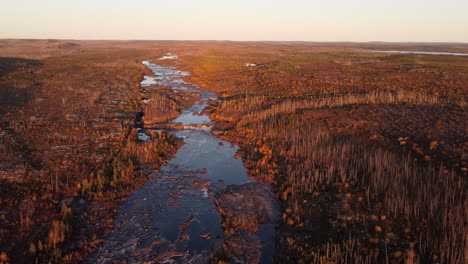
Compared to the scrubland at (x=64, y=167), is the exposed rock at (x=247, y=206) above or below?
below

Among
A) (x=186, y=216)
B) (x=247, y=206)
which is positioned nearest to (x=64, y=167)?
(x=186, y=216)

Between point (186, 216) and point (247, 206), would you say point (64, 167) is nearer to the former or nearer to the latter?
point (186, 216)

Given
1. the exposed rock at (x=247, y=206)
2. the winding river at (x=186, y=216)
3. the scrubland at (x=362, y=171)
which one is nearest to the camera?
the scrubland at (x=362, y=171)

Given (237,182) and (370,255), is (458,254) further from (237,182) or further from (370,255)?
(237,182)

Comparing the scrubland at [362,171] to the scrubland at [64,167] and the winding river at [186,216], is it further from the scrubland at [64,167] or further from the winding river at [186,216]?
the scrubland at [64,167]

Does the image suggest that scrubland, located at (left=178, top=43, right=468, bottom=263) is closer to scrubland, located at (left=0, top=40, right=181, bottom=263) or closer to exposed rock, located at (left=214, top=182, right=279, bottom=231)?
exposed rock, located at (left=214, top=182, right=279, bottom=231)

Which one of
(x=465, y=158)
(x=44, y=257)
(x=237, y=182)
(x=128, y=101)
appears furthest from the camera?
(x=128, y=101)

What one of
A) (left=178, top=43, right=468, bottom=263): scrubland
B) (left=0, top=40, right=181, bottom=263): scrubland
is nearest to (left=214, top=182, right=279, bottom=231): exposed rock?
(left=178, top=43, right=468, bottom=263): scrubland

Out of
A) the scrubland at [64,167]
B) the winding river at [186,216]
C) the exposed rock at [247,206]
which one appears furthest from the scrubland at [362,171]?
the scrubland at [64,167]

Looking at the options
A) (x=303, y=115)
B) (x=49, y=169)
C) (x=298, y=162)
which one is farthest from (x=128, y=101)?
(x=298, y=162)
